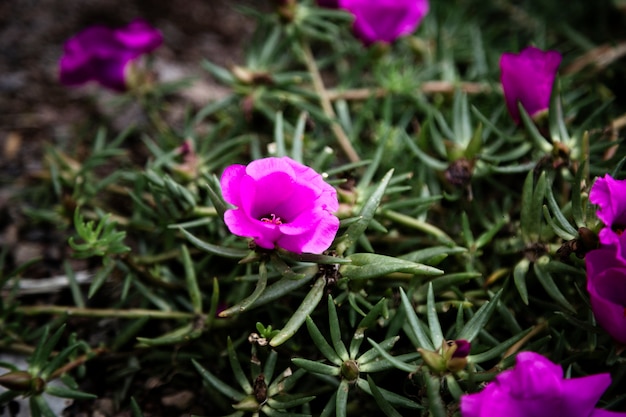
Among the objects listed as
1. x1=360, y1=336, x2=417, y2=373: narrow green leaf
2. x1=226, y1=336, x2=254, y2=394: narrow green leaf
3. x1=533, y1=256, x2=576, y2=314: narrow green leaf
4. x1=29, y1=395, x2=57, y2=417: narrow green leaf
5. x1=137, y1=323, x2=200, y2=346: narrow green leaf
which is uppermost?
x1=533, y1=256, x2=576, y2=314: narrow green leaf

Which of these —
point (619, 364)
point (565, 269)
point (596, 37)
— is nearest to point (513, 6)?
point (596, 37)

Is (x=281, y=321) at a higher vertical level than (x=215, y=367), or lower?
higher

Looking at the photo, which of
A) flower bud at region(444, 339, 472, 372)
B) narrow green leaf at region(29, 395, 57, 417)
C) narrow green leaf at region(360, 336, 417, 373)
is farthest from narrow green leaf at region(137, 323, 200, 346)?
flower bud at region(444, 339, 472, 372)

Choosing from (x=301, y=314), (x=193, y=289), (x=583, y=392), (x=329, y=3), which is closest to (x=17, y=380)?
(x=193, y=289)

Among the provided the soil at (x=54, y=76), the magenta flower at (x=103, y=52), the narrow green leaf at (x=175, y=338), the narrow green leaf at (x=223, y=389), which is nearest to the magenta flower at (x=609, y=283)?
the narrow green leaf at (x=223, y=389)

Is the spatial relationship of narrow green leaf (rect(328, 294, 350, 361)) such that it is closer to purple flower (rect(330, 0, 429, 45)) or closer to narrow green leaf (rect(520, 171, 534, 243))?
narrow green leaf (rect(520, 171, 534, 243))

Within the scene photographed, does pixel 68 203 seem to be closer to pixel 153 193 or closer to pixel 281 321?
pixel 153 193

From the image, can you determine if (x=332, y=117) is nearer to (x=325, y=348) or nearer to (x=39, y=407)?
(x=325, y=348)
